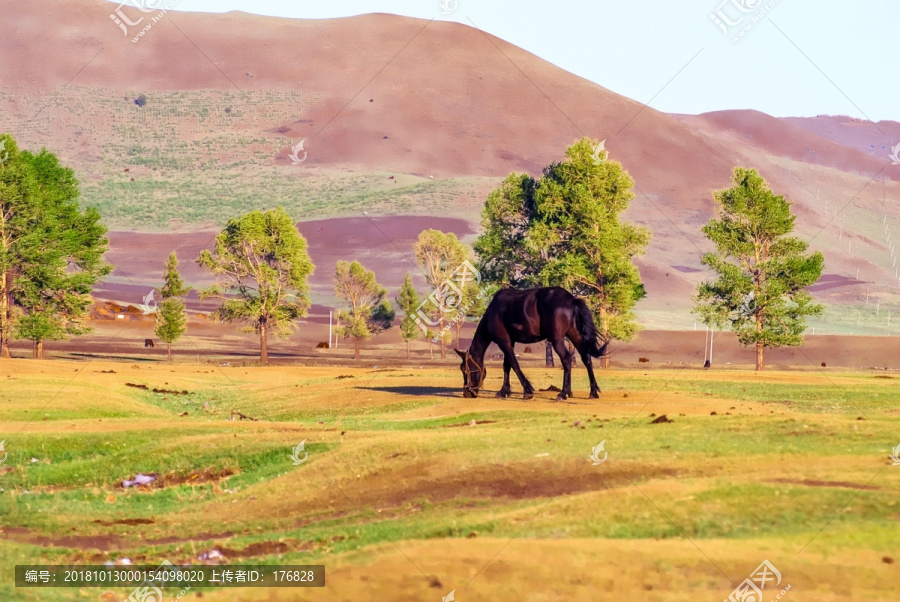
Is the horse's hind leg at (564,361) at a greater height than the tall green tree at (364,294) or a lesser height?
lesser

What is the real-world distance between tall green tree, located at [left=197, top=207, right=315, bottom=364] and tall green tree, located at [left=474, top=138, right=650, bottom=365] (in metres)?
14.2

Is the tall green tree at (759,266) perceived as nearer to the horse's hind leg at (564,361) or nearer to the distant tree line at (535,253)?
the distant tree line at (535,253)

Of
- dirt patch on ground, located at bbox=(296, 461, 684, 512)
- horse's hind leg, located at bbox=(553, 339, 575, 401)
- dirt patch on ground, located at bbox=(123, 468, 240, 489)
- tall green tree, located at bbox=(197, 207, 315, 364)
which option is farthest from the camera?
tall green tree, located at bbox=(197, 207, 315, 364)

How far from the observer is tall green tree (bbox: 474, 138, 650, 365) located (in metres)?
76.9

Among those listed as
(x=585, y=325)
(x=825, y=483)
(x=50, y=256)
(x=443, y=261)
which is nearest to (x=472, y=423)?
(x=585, y=325)

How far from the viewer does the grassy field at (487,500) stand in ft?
46.3

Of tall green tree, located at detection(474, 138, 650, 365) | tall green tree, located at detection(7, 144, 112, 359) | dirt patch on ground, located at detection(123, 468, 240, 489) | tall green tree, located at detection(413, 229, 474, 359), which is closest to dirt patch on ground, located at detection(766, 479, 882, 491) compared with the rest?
dirt patch on ground, located at detection(123, 468, 240, 489)

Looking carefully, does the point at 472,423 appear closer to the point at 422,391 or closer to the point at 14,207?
the point at 422,391

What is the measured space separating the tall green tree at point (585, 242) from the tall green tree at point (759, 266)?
5.70 m

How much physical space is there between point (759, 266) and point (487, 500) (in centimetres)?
6065

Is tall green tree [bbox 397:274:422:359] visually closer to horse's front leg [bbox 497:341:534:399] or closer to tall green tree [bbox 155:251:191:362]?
tall green tree [bbox 155:251:191:362]

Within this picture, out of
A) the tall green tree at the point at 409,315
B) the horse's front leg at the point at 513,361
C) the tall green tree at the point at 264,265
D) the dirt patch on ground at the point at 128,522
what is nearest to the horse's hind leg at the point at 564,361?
the horse's front leg at the point at 513,361

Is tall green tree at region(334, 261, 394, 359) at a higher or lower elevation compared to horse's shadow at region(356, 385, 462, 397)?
higher

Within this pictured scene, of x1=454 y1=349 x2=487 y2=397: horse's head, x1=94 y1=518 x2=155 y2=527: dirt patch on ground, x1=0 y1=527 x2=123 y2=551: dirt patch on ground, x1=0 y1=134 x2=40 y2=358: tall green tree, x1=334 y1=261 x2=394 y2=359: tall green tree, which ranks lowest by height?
x1=0 y1=527 x2=123 y2=551: dirt patch on ground
